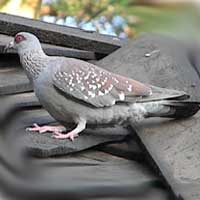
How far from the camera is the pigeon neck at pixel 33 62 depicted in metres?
2.05

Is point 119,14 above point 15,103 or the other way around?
the other way around

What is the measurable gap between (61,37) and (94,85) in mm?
690

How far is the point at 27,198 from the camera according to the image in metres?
1.64

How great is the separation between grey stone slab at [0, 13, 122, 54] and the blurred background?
0.25 m

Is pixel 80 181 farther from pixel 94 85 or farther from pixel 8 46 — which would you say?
pixel 8 46

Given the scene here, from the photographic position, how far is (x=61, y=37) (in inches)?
105

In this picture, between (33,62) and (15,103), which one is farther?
(15,103)

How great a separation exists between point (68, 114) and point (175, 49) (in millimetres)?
623

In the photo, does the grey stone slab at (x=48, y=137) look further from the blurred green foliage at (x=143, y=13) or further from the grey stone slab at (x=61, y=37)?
the blurred green foliage at (x=143, y=13)

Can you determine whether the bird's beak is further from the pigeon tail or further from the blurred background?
the blurred background

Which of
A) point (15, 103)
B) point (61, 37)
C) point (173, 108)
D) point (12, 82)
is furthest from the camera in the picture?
point (61, 37)

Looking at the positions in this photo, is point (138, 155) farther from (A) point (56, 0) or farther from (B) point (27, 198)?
(A) point (56, 0)

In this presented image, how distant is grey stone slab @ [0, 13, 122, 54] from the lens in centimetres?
263

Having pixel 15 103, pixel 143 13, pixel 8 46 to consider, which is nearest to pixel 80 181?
pixel 15 103
